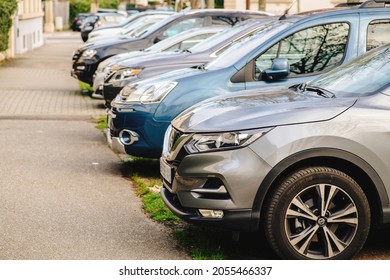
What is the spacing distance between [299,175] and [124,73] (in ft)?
22.3

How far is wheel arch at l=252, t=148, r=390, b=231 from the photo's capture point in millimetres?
5832

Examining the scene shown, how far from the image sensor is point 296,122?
19.4 ft

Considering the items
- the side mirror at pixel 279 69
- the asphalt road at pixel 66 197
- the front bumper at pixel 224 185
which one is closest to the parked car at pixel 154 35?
the asphalt road at pixel 66 197

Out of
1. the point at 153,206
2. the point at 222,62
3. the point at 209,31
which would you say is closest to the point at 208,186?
the point at 153,206

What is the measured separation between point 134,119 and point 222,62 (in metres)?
1.08

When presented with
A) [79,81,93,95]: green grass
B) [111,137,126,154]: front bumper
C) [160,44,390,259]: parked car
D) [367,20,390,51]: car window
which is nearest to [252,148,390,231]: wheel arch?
[160,44,390,259]: parked car

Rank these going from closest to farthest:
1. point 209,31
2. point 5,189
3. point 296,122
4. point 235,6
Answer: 1. point 296,122
2. point 5,189
3. point 209,31
4. point 235,6

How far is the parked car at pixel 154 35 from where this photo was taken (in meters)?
16.1

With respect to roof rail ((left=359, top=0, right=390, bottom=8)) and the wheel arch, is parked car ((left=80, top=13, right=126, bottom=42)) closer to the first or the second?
roof rail ((left=359, top=0, right=390, bottom=8))

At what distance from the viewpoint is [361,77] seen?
6582mm

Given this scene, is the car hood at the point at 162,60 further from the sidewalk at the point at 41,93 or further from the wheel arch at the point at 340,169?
the wheel arch at the point at 340,169

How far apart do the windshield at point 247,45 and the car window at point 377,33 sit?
2.61 feet

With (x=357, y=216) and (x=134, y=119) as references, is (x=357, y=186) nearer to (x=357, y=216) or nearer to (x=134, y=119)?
(x=357, y=216)

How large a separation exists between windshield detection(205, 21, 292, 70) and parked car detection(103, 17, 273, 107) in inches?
48.5
